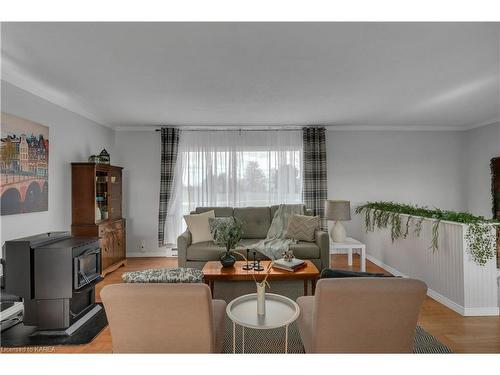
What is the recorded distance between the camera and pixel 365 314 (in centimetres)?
152

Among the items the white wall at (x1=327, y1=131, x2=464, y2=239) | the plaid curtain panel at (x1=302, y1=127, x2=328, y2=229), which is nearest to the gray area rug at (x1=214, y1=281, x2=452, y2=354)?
the plaid curtain panel at (x1=302, y1=127, x2=328, y2=229)

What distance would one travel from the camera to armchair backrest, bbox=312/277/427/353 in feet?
4.82

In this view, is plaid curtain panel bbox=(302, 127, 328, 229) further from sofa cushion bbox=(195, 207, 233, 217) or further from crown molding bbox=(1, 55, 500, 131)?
sofa cushion bbox=(195, 207, 233, 217)

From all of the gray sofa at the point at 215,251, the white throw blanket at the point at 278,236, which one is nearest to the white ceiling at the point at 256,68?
the white throw blanket at the point at 278,236

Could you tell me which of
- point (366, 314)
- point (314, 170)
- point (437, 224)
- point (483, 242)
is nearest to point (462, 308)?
point (483, 242)

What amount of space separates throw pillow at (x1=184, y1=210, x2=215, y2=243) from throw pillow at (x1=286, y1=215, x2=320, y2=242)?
121cm

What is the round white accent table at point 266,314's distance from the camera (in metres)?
1.61

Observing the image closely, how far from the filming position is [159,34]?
2.01 m

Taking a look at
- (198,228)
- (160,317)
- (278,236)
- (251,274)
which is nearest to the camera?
(160,317)

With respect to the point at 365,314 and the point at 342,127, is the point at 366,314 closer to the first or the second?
the point at 365,314

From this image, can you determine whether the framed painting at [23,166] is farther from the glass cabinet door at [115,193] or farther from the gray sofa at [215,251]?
the gray sofa at [215,251]

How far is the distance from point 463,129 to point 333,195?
9.33 feet

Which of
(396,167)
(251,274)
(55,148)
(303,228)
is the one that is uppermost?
(55,148)

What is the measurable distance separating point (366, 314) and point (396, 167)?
4459 millimetres
